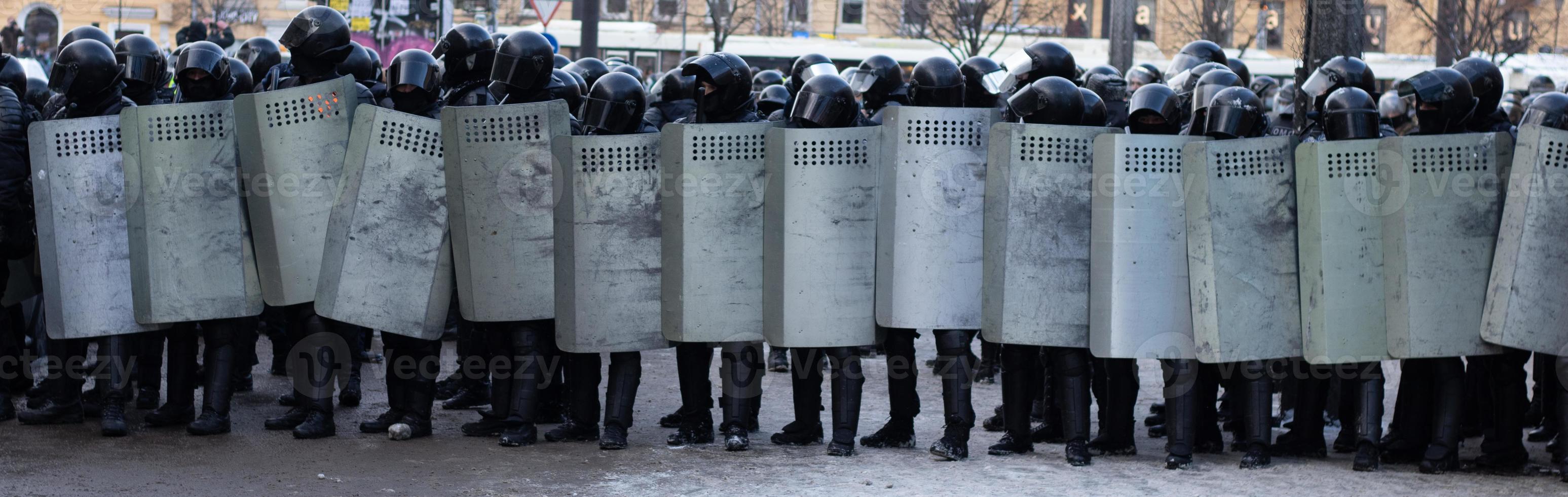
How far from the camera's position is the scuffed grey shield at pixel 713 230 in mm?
6555

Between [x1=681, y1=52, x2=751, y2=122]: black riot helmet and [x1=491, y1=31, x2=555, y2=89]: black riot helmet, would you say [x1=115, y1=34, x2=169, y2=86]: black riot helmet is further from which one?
[x1=681, y1=52, x2=751, y2=122]: black riot helmet

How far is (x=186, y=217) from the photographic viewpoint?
6.78 metres

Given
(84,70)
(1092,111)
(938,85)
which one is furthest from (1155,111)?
(84,70)

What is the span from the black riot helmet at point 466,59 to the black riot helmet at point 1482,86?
4.22m

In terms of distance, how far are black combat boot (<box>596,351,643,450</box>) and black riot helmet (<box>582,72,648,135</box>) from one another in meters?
0.97

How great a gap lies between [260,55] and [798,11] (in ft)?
109

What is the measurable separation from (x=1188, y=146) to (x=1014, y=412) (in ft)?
4.47

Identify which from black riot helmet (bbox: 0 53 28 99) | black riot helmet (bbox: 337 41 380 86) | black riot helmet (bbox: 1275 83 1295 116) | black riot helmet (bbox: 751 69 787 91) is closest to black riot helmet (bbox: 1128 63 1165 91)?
black riot helmet (bbox: 1275 83 1295 116)

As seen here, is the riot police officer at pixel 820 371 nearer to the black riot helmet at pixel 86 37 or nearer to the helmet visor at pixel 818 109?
the helmet visor at pixel 818 109

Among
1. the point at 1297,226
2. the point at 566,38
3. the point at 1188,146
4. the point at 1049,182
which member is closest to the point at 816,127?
the point at 1049,182

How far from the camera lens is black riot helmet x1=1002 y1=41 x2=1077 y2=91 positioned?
8.21 metres

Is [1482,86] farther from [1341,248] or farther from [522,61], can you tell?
[522,61]

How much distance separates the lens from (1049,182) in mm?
6402

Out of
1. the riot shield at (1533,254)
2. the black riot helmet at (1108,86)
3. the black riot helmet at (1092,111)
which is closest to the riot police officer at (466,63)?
the black riot helmet at (1092,111)
